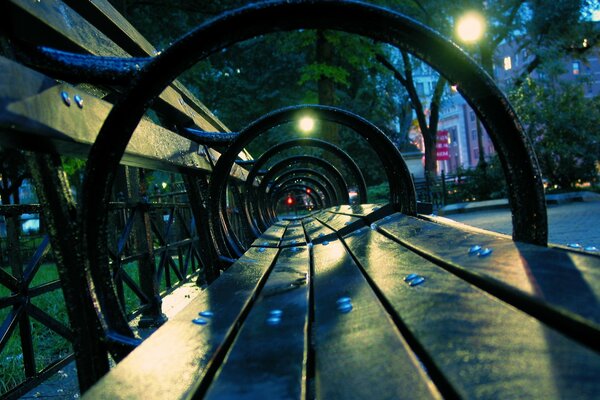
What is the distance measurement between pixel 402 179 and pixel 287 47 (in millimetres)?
11614

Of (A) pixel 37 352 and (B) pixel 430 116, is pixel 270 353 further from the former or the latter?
(B) pixel 430 116

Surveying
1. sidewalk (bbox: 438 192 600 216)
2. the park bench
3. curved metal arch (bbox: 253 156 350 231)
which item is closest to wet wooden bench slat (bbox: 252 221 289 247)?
the park bench

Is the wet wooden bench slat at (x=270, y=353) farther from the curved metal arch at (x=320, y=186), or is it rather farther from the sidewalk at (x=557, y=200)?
the sidewalk at (x=557, y=200)

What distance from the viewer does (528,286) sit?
2.68 ft

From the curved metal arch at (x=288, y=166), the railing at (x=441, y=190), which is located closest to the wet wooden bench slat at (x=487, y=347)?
the curved metal arch at (x=288, y=166)

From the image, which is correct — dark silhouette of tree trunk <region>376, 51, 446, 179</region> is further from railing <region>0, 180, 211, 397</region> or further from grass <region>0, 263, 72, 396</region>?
grass <region>0, 263, 72, 396</region>

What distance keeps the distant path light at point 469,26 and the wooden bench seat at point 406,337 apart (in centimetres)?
1748

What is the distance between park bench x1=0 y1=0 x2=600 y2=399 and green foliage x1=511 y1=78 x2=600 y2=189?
17.1 meters

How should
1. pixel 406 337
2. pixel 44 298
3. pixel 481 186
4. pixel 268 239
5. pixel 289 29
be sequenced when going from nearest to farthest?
pixel 406 337, pixel 289 29, pixel 268 239, pixel 44 298, pixel 481 186

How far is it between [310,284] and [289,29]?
0.66m

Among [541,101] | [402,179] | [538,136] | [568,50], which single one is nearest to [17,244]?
[402,179]

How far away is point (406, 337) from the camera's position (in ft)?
2.67

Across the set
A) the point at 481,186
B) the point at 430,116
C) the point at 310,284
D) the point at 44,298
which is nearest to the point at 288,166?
the point at 44,298

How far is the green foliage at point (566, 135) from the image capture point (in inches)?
668
